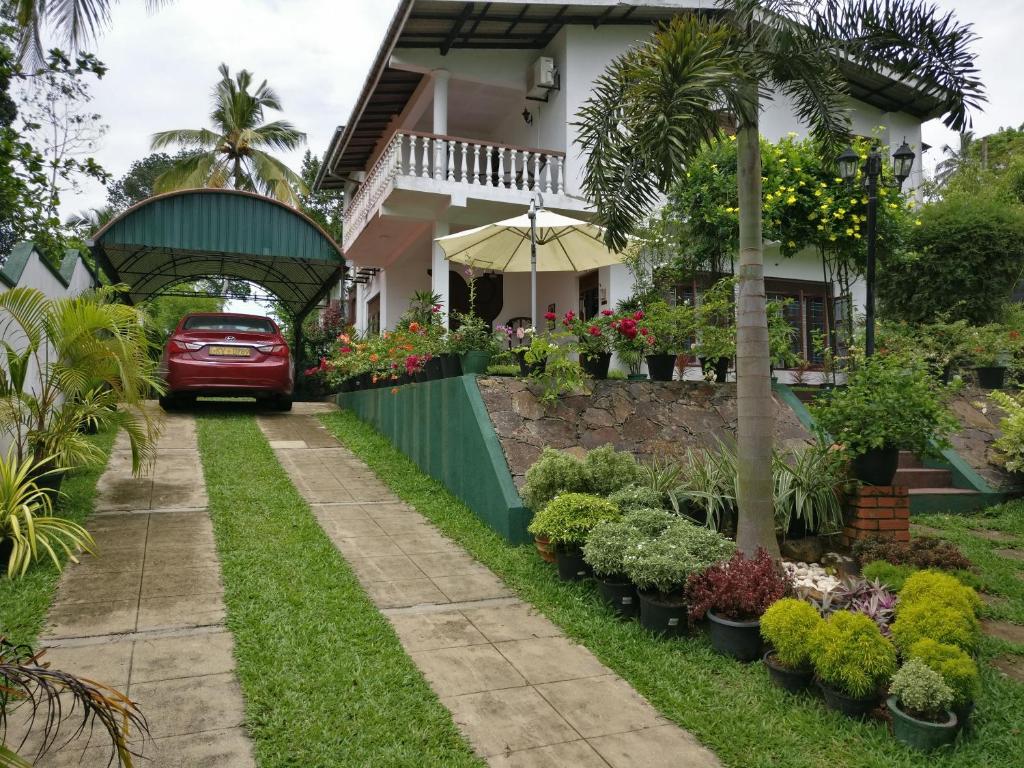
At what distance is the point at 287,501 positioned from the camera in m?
6.52

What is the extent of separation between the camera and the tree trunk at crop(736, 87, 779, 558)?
4.39 metres

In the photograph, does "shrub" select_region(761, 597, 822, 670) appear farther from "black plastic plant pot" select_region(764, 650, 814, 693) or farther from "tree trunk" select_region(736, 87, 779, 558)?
"tree trunk" select_region(736, 87, 779, 558)

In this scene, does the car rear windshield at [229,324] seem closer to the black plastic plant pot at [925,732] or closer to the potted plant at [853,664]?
the potted plant at [853,664]

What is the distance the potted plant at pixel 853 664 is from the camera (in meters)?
3.09

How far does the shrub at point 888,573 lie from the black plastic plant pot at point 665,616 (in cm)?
129

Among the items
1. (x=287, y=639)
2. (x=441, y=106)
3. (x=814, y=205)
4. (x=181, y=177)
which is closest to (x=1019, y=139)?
(x=814, y=205)

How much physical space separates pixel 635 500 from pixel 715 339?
340 cm

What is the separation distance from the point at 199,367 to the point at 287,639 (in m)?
7.08

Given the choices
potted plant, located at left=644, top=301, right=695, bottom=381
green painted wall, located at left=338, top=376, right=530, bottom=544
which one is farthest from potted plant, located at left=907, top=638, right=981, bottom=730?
potted plant, located at left=644, top=301, right=695, bottom=381

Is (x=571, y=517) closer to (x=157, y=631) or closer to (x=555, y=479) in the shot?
(x=555, y=479)

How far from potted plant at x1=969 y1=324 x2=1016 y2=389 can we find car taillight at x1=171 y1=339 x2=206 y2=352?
10.8m

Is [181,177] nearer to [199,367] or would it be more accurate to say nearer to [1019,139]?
[199,367]

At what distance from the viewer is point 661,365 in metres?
7.94

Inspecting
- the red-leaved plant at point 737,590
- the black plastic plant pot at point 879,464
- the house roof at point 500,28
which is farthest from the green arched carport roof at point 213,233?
the red-leaved plant at point 737,590
